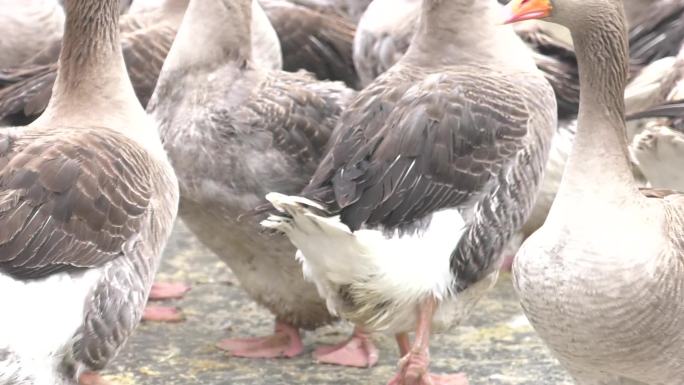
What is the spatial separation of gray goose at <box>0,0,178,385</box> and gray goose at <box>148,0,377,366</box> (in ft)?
1.71

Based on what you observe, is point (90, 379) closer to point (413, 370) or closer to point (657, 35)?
point (413, 370)

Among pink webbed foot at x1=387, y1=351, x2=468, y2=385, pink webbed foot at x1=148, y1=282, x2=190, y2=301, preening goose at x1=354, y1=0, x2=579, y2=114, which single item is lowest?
pink webbed foot at x1=148, y1=282, x2=190, y2=301

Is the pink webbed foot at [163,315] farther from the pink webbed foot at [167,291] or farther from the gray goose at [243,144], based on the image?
the gray goose at [243,144]

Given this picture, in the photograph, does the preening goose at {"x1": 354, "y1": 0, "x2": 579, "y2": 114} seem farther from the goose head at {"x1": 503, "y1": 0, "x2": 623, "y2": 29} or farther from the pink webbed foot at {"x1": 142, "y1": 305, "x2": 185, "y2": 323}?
the goose head at {"x1": 503, "y1": 0, "x2": 623, "y2": 29}

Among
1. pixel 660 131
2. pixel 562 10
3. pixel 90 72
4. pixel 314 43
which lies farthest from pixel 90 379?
pixel 314 43

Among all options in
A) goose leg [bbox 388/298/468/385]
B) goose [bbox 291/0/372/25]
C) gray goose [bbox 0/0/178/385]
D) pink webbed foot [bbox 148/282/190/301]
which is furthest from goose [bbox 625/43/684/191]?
goose [bbox 291/0/372/25]

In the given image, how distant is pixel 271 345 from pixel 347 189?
1344 mm

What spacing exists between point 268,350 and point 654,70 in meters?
2.42

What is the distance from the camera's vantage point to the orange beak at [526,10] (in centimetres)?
433

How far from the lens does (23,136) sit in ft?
15.6

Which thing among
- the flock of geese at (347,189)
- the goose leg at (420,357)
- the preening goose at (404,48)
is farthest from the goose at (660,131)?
the goose leg at (420,357)

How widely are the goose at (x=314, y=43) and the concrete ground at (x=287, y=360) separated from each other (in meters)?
1.27

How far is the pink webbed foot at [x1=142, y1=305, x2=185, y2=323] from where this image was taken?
20.9 ft

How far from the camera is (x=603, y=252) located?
168 inches
